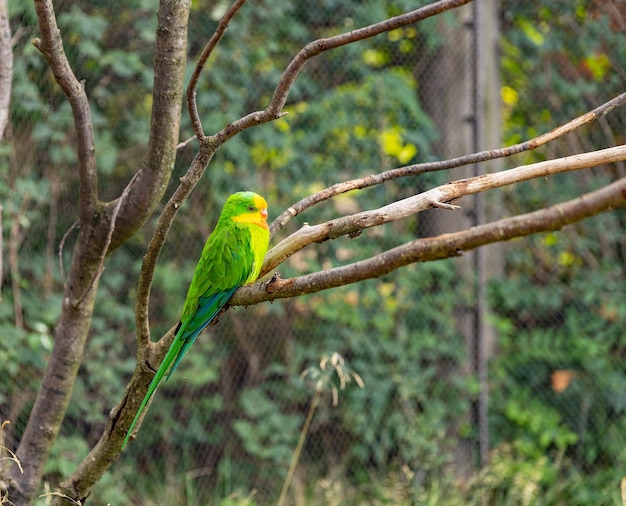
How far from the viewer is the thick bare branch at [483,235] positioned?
104cm

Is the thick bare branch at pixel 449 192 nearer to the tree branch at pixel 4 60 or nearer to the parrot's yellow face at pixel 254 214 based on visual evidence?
the parrot's yellow face at pixel 254 214

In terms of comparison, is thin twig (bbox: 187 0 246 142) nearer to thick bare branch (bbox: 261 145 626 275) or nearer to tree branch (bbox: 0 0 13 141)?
thick bare branch (bbox: 261 145 626 275)

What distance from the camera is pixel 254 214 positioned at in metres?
2.23

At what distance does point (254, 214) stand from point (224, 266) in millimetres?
269

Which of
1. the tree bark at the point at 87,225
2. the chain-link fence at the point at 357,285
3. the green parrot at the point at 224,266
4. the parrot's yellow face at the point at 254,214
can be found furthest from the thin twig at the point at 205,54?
the chain-link fence at the point at 357,285

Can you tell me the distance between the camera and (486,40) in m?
4.20

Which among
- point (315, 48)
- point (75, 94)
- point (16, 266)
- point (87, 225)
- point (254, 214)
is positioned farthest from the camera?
point (16, 266)

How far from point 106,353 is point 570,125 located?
239 centimetres

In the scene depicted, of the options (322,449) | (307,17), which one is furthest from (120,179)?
(322,449)

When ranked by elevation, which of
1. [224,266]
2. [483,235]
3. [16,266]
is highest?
[16,266]

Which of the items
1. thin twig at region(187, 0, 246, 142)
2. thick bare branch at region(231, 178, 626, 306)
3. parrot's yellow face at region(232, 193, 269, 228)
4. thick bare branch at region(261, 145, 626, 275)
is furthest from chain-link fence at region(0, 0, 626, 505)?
thick bare branch at region(231, 178, 626, 306)

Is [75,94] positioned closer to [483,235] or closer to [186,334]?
[186,334]

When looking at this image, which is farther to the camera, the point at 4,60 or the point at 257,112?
the point at 4,60

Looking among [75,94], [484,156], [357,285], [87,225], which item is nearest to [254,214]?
[87,225]
